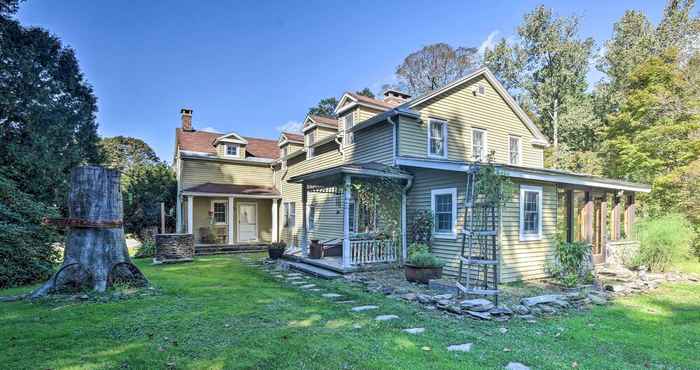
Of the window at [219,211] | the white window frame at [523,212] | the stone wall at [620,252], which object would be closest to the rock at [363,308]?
the white window frame at [523,212]

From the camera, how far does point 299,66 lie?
19.4 metres

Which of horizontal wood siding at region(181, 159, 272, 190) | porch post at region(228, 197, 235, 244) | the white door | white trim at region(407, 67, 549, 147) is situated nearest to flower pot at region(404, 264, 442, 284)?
white trim at region(407, 67, 549, 147)

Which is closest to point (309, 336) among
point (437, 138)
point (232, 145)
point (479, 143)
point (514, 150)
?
point (437, 138)

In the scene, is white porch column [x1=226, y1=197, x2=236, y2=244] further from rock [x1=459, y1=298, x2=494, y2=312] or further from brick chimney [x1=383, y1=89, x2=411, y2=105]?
rock [x1=459, y1=298, x2=494, y2=312]

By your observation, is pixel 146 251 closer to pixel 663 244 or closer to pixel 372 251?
pixel 372 251

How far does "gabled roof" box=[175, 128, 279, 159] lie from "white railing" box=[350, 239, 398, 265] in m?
11.5

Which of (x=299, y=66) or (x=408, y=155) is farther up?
(x=299, y=66)

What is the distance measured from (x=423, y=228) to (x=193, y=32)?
1166 cm

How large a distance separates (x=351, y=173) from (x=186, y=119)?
48.2 feet

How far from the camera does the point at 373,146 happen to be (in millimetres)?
11891

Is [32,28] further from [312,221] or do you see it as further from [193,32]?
[312,221]

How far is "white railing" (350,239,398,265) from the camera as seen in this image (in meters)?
9.50

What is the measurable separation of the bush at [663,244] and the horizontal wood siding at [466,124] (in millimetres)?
4944

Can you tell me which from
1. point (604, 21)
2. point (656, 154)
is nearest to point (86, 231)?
point (656, 154)
